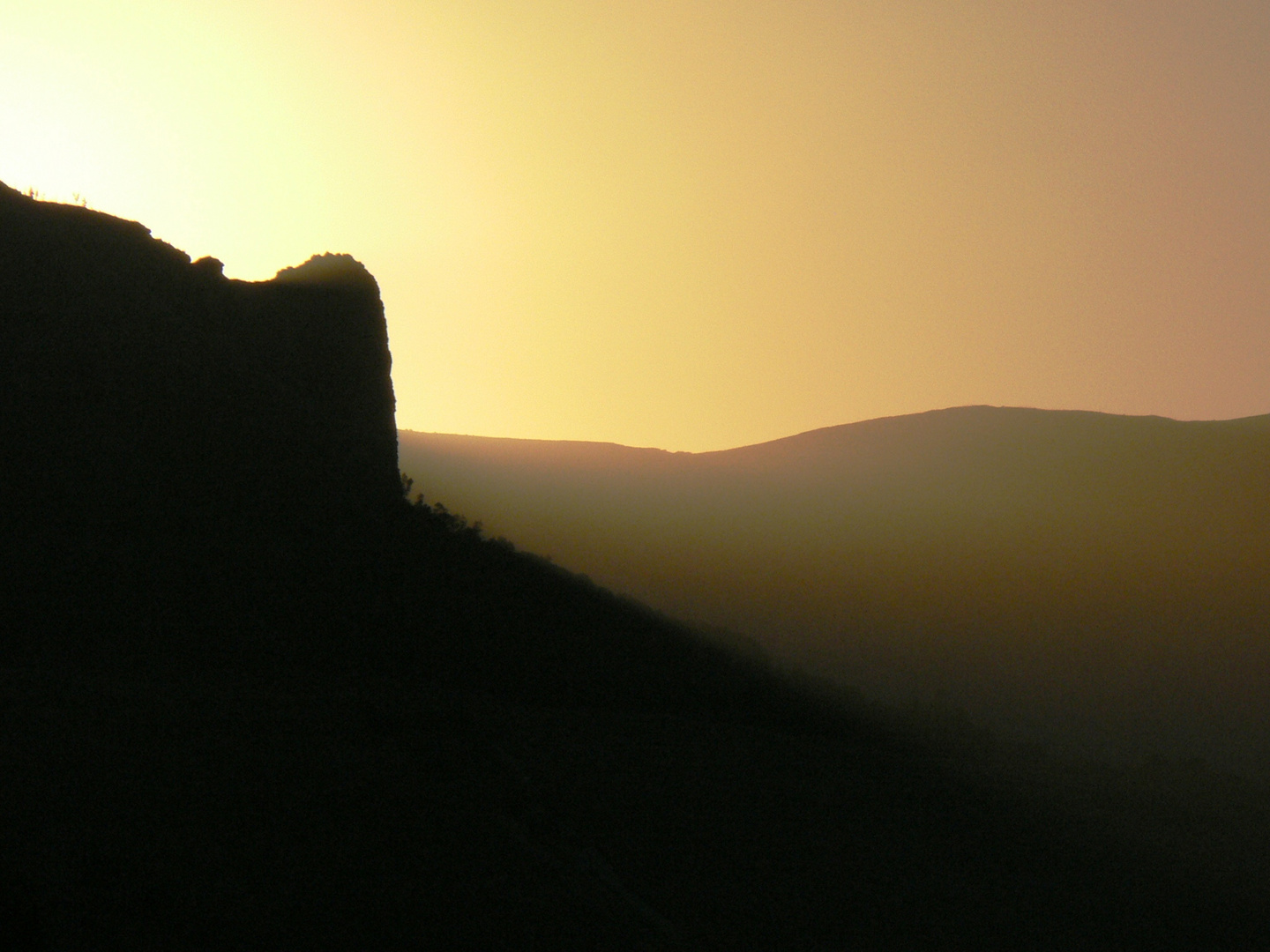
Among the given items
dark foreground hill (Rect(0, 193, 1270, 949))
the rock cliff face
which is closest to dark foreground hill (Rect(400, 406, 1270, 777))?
dark foreground hill (Rect(0, 193, 1270, 949))

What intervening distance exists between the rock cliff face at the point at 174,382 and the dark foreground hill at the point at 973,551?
91.2 feet

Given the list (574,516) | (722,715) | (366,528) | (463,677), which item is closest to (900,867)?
(722,715)

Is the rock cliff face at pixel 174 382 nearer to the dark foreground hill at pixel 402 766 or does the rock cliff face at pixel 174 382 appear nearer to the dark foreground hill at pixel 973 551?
the dark foreground hill at pixel 402 766

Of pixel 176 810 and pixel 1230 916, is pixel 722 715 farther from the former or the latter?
pixel 176 810

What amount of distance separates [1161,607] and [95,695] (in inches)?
2648

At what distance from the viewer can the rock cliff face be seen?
1259 cm

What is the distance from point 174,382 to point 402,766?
688cm

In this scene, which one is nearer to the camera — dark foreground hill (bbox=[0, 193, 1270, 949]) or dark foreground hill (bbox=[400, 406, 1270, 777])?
dark foreground hill (bbox=[0, 193, 1270, 949])

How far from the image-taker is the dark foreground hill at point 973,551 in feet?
177

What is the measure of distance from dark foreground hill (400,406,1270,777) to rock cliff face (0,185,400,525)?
2779 centimetres

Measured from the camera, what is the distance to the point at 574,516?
230 feet

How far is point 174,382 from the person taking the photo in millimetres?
14312

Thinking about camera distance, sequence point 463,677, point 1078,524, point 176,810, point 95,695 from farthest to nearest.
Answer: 1. point 1078,524
2. point 463,677
3. point 95,695
4. point 176,810

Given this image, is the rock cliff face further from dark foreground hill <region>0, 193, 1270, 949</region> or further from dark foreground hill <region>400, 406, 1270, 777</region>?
dark foreground hill <region>400, 406, 1270, 777</region>
